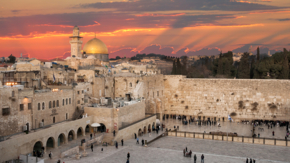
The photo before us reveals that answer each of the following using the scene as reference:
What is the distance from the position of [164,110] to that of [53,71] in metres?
14.2

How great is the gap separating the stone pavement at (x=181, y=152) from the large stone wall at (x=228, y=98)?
10066 mm

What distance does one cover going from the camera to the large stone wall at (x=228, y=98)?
97.7ft

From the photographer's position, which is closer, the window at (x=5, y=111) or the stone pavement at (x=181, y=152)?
the window at (x=5, y=111)

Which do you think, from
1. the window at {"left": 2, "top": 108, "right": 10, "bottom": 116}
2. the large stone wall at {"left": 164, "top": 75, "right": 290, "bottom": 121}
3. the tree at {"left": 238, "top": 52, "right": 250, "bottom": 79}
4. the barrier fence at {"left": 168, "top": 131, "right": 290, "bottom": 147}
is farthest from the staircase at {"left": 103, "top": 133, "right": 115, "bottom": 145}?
the tree at {"left": 238, "top": 52, "right": 250, "bottom": 79}

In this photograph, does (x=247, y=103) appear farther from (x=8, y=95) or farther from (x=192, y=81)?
(x=8, y=95)

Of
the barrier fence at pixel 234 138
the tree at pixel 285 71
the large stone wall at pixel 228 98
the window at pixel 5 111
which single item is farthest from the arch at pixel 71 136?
the tree at pixel 285 71

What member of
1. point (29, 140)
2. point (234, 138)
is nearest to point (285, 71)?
point (234, 138)

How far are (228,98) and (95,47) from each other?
20.6 metres

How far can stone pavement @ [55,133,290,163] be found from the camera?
17.0 metres

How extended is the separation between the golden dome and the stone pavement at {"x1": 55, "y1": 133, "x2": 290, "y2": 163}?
2176 cm

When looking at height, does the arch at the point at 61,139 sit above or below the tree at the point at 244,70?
below

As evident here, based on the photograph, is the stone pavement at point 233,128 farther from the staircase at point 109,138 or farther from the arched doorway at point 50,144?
the arched doorway at point 50,144

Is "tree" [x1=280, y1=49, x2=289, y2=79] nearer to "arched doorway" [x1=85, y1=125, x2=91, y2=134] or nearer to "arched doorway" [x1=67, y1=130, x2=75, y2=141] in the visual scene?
"arched doorway" [x1=85, y1=125, x2=91, y2=134]

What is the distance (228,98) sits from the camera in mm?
31516
